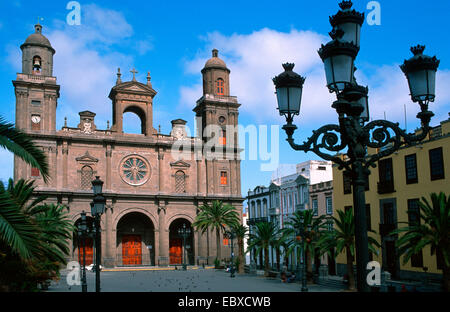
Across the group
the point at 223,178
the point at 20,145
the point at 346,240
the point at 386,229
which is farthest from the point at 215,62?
the point at 20,145

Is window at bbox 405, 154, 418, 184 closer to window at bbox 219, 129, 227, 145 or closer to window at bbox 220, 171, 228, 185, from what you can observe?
window at bbox 220, 171, 228, 185

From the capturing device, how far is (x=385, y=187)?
37000 mm

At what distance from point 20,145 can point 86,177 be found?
44820 mm

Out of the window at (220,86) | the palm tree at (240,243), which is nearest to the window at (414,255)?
the palm tree at (240,243)

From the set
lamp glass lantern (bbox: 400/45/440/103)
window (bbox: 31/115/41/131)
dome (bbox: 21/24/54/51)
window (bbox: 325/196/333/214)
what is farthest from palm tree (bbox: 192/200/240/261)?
lamp glass lantern (bbox: 400/45/440/103)

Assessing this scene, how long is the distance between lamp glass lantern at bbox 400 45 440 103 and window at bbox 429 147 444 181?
2600cm

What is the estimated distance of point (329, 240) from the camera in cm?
3206

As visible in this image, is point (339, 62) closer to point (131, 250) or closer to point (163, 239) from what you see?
point (163, 239)

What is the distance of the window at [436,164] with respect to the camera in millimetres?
31853

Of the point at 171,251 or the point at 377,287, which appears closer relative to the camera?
the point at 377,287

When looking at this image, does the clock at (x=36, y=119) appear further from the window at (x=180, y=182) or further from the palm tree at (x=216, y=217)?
the palm tree at (x=216, y=217)
